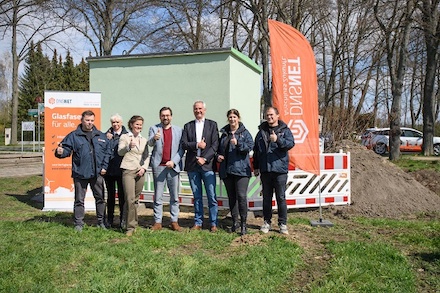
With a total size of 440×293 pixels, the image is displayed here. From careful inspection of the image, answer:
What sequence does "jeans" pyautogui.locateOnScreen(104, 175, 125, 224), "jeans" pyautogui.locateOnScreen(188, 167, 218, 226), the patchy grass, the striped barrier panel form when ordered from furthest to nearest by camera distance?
the patchy grass → the striped barrier panel → "jeans" pyautogui.locateOnScreen(104, 175, 125, 224) → "jeans" pyautogui.locateOnScreen(188, 167, 218, 226)

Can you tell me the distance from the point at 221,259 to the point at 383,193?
4.84m

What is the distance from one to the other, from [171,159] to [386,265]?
337cm

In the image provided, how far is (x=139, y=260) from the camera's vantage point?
481cm

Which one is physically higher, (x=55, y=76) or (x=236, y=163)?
(x=55, y=76)

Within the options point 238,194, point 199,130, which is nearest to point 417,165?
point 238,194

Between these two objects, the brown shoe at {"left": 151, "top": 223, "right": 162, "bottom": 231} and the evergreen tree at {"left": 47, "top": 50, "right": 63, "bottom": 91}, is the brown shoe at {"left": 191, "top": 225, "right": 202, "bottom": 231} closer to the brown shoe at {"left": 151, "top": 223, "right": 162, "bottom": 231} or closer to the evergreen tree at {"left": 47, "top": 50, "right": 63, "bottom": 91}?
the brown shoe at {"left": 151, "top": 223, "right": 162, "bottom": 231}

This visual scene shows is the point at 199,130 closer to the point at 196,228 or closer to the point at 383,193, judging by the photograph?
the point at 196,228

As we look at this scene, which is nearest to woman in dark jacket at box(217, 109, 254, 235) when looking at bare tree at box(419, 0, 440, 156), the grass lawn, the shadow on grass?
the grass lawn

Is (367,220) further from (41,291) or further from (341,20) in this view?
(341,20)

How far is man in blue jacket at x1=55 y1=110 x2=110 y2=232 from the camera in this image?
6.30 metres

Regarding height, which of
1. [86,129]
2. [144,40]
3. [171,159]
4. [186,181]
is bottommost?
[186,181]

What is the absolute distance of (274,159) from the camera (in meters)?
6.08

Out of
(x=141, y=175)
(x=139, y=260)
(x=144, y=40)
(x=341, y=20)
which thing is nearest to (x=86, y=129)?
(x=141, y=175)

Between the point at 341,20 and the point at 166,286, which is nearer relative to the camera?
the point at 166,286
